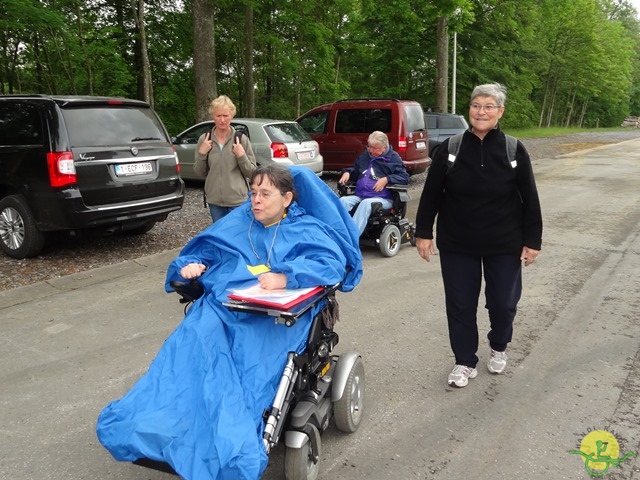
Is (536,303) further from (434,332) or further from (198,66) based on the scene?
(198,66)

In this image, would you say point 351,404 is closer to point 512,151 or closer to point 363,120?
point 512,151

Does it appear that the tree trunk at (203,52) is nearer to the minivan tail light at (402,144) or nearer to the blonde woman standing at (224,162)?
the minivan tail light at (402,144)

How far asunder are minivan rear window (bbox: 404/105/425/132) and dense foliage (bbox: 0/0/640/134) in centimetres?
468

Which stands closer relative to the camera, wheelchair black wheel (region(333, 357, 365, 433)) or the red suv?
wheelchair black wheel (region(333, 357, 365, 433))

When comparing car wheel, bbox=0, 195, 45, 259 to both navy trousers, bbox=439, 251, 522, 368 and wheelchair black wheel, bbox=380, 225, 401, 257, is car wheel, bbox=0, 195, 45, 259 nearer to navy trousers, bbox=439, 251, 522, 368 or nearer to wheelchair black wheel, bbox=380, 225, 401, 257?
wheelchair black wheel, bbox=380, 225, 401, 257

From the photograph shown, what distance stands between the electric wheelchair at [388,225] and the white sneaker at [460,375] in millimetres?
3126

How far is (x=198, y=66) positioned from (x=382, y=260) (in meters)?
7.63

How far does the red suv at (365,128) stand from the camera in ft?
40.7

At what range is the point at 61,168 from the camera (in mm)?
5723

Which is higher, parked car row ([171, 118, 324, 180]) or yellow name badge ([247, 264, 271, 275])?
yellow name badge ([247, 264, 271, 275])

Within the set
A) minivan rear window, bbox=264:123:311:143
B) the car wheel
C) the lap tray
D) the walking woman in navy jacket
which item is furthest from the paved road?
minivan rear window, bbox=264:123:311:143

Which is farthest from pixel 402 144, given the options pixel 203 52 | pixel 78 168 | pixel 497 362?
pixel 497 362

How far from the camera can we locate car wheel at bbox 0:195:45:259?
6086mm

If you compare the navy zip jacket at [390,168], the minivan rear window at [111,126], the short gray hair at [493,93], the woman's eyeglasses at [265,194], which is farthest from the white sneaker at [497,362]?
the minivan rear window at [111,126]
